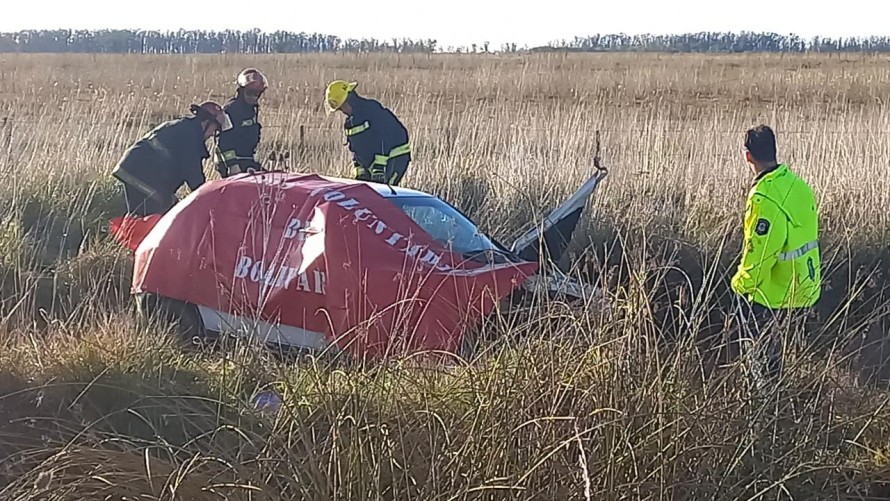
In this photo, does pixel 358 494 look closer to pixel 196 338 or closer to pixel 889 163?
pixel 196 338

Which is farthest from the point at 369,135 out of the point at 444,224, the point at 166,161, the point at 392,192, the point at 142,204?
the point at 444,224

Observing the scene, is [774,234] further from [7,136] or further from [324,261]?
[7,136]

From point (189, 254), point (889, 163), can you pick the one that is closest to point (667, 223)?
point (889, 163)

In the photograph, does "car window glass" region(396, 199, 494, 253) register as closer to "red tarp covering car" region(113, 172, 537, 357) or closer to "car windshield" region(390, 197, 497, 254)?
"car windshield" region(390, 197, 497, 254)

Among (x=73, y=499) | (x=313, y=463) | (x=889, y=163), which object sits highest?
(x=889, y=163)

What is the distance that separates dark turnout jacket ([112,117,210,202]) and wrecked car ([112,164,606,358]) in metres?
1.58

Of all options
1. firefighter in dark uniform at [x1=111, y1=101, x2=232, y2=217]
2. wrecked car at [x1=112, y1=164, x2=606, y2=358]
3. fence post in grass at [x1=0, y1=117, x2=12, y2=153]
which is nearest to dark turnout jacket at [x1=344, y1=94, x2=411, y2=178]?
firefighter in dark uniform at [x1=111, y1=101, x2=232, y2=217]

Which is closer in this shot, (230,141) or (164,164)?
(164,164)

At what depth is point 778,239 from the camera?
5.41 m

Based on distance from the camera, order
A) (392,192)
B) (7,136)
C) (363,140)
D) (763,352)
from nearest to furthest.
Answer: (763,352) → (392,192) → (363,140) → (7,136)

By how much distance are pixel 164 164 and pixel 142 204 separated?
1.18ft

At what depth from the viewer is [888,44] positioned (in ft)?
231

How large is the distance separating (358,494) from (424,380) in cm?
69

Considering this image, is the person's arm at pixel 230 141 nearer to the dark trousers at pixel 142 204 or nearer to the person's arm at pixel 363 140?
the dark trousers at pixel 142 204
